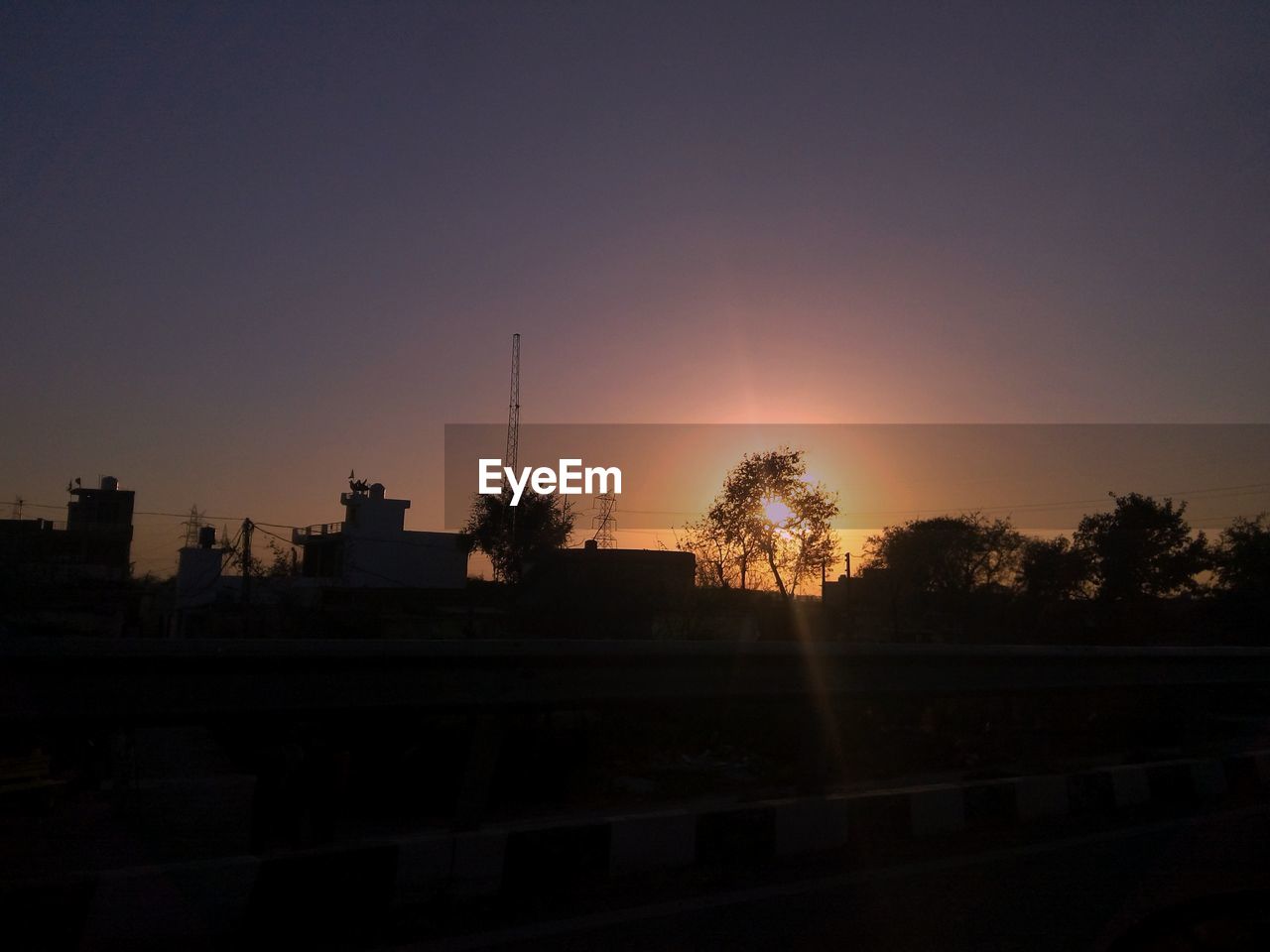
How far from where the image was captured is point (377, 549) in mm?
61188

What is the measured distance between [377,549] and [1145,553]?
4202cm

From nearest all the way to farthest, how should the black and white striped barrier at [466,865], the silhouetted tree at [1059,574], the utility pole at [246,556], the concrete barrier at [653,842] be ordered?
the black and white striped barrier at [466,865] → the concrete barrier at [653,842] → the utility pole at [246,556] → the silhouetted tree at [1059,574]

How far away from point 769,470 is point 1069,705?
32.4 meters

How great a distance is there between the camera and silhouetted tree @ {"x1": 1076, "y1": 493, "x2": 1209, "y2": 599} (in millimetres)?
50719

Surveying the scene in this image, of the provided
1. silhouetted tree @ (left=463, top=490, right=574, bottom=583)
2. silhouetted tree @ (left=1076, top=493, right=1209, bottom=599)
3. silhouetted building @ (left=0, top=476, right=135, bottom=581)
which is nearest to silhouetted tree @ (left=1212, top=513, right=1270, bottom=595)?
silhouetted tree @ (left=1076, top=493, right=1209, bottom=599)

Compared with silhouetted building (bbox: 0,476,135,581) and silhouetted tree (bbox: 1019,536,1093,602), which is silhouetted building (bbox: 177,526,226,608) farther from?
silhouetted tree (bbox: 1019,536,1093,602)

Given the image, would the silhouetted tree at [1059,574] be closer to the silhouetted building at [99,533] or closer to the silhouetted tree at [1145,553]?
the silhouetted tree at [1145,553]

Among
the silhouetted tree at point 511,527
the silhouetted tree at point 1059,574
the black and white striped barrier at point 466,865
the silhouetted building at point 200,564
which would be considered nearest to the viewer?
the black and white striped barrier at point 466,865

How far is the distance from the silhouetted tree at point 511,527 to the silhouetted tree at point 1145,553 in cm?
3112

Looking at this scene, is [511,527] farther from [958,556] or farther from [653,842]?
[653,842]

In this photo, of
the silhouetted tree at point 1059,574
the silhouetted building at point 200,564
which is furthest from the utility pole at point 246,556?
the silhouetted tree at point 1059,574

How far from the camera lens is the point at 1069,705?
13.8 meters

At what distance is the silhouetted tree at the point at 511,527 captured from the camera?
211ft

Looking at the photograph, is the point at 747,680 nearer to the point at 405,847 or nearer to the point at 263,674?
the point at 405,847
